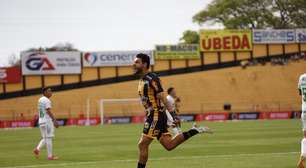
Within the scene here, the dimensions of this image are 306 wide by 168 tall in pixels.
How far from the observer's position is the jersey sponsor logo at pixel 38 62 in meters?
68.9

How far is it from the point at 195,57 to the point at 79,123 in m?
16.1

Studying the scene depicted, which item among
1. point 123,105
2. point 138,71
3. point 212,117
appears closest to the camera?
point 138,71

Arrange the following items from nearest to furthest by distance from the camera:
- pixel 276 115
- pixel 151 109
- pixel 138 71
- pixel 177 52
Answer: pixel 151 109 < pixel 138 71 < pixel 276 115 < pixel 177 52

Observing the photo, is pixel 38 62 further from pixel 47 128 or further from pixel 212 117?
pixel 47 128

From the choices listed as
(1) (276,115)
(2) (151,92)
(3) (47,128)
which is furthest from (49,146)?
(1) (276,115)

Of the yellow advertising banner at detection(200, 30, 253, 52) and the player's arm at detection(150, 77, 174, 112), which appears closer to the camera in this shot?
the player's arm at detection(150, 77, 174, 112)

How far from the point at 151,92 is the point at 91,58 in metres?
57.6

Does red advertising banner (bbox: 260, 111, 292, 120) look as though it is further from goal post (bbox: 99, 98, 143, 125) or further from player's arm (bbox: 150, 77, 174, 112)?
player's arm (bbox: 150, 77, 174, 112)

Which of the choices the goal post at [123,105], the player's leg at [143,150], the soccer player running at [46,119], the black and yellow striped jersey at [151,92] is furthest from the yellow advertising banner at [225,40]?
the player's leg at [143,150]

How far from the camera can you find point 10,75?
6850 centimetres

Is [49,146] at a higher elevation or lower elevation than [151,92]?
lower

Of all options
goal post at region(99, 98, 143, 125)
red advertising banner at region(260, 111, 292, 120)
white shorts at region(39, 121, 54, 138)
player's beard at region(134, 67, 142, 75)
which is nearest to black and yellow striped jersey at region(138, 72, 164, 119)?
player's beard at region(134, 67, 142, 75)

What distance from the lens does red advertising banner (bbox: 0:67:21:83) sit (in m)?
68.2

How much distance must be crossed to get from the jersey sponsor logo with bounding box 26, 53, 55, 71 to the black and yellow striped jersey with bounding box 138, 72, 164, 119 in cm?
5686
